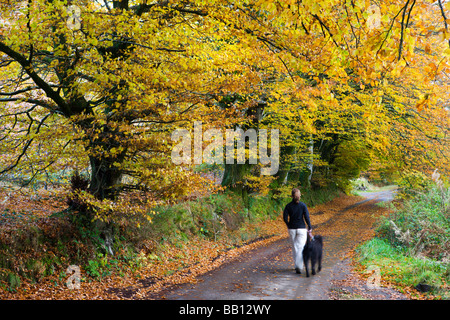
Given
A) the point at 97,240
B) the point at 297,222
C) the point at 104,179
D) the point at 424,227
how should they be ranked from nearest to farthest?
the point at 297,222, the point at 97,240, the point at 104,179, the point at 424,227

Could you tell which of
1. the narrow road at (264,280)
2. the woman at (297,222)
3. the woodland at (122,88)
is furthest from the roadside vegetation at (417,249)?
the woodland at (122,88)

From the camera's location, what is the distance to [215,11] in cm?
751

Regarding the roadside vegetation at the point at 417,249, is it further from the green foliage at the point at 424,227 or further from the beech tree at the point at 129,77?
the beech tree at the point at 129,77

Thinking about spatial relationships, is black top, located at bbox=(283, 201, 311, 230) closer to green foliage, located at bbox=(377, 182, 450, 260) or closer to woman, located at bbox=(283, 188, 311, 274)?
woman, located at bbox=(283, 188, 311, 274)

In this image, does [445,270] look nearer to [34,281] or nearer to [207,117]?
[207,117]

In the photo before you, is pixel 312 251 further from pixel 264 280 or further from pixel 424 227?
pixel 424 227

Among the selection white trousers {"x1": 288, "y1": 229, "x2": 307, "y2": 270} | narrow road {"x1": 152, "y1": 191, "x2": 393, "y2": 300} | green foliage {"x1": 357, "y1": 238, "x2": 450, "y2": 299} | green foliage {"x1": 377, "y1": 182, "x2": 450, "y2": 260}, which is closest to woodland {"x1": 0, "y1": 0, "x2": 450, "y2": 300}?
narrow road {"x1": 152, "y1": 191, "x2": 393, "y2": 300}

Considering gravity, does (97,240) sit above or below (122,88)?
below

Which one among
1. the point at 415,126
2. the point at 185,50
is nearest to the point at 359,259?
A: the point at 185,50

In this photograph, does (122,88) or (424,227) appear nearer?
(122,88)

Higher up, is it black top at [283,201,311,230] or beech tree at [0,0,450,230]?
beech tree at [0,0,450,230]

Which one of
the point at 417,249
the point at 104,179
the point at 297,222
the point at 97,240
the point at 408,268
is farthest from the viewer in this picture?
the point at 417,249

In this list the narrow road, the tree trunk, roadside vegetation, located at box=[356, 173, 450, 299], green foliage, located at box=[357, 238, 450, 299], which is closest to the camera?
the narrow road

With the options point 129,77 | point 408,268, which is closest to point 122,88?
point 129,77
